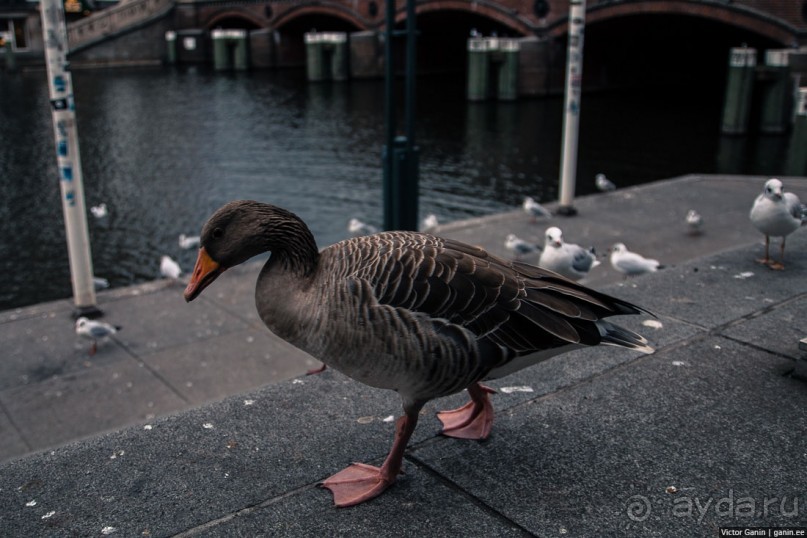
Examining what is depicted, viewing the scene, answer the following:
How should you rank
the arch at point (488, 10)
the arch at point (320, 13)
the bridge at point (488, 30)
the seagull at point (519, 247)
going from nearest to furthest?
1. the seagull at point (519, 247)
2. the bridge at point (488, 30)
3. the arch at point (488, 10)
4. the arch at point (320, 13)

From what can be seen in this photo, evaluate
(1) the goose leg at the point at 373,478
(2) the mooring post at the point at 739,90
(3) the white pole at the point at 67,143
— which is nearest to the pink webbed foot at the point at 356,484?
(1) the goose leg at the point at 373,478

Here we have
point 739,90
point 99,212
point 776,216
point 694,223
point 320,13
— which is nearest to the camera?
point 776,216

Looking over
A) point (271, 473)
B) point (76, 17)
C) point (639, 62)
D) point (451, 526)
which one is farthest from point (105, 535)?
point (76, 17)

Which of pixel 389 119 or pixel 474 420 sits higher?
pixel 389 119

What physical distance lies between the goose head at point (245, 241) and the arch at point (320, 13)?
134 ft

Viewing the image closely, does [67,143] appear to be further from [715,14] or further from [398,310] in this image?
[715,14]

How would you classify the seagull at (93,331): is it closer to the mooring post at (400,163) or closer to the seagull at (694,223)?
the mooring post at (400,163)

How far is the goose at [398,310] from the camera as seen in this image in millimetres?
2898

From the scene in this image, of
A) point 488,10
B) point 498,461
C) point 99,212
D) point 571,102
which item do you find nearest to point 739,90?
point 488,10

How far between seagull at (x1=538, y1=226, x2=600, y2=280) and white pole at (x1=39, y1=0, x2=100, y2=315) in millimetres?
4287

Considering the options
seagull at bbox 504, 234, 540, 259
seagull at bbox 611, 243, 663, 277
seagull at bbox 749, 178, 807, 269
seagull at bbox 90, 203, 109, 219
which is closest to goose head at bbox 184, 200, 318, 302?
seagull at bbox 749, 178, 807, 269

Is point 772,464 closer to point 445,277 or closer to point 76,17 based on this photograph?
point 445,277

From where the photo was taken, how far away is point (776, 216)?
19.8 feet

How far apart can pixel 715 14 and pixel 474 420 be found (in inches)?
1030
